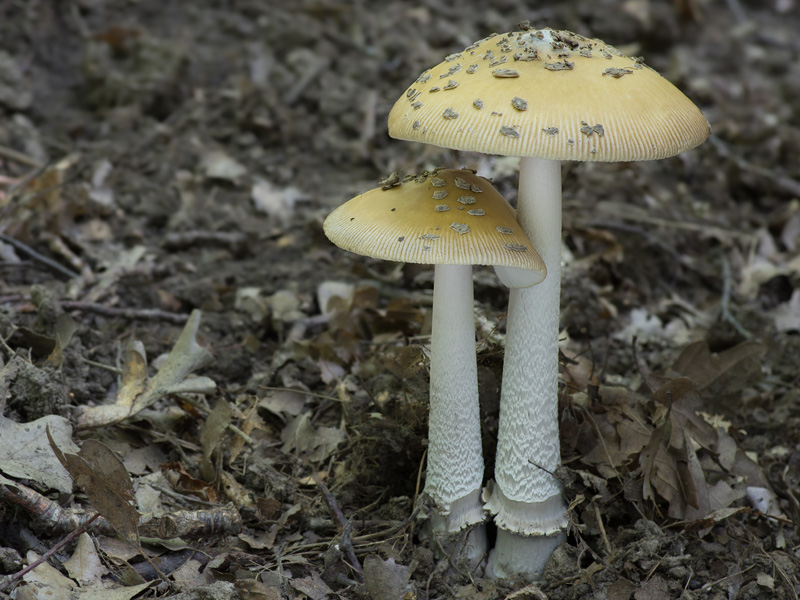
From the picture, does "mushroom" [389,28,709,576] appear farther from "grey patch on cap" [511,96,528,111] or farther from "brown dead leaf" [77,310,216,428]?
"brown dead leaf" [77,310,216,428]

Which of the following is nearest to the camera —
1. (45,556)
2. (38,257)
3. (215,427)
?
(45,556)

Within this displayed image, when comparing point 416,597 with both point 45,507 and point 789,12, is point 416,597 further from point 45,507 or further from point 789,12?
point 789,12

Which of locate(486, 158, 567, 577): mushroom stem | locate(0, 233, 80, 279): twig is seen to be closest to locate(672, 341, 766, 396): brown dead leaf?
locate(486, 158, 567, 577): mushroom stem

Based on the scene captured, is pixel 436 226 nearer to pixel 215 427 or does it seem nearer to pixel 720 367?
pixel 215 427

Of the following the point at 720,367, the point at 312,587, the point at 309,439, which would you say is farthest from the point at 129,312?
the point at 720,367

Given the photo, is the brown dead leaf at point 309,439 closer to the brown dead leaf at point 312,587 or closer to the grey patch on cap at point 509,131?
the brown dead leaf at point 312,587

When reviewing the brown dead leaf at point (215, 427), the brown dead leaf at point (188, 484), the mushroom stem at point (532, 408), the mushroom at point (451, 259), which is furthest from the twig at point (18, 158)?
the mushroom stem at point (532, 408)
